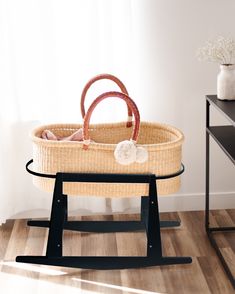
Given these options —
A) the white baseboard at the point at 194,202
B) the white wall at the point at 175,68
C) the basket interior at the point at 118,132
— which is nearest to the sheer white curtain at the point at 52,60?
the white wall at the point at 175,68

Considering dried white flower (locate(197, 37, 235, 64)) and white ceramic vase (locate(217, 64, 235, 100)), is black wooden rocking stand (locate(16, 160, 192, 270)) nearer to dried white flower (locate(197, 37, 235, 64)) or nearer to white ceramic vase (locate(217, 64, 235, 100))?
white ceramic vase (locate(217, 64, 235, 100))

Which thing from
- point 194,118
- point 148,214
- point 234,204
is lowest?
point 234,204

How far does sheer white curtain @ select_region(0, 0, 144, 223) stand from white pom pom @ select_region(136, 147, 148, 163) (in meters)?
0.66

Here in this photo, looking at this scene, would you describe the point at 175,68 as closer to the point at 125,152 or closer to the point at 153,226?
the point at 125,152

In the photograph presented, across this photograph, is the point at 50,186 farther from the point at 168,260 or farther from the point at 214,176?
the point at 214,176

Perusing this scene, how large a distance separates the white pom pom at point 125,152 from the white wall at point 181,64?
0.72 metres

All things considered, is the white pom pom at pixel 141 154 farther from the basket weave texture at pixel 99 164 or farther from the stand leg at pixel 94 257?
the stand leg at pixel 94 257

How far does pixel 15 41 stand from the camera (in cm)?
299

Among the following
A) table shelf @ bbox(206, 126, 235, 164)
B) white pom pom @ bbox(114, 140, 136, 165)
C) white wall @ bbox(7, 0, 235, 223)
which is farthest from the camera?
white wall @ bbox(7, 0, 235, 223)

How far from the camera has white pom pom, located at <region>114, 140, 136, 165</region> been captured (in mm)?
2473

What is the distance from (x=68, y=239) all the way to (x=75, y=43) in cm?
101

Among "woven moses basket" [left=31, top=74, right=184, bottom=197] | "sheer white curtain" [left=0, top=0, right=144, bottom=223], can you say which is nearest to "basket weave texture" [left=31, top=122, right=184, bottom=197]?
"woven moses basket" [left=31, top=74, right=184, bottom=197]

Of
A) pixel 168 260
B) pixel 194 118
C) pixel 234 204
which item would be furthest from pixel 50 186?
pixel 234 204

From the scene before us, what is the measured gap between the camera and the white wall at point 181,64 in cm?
307
